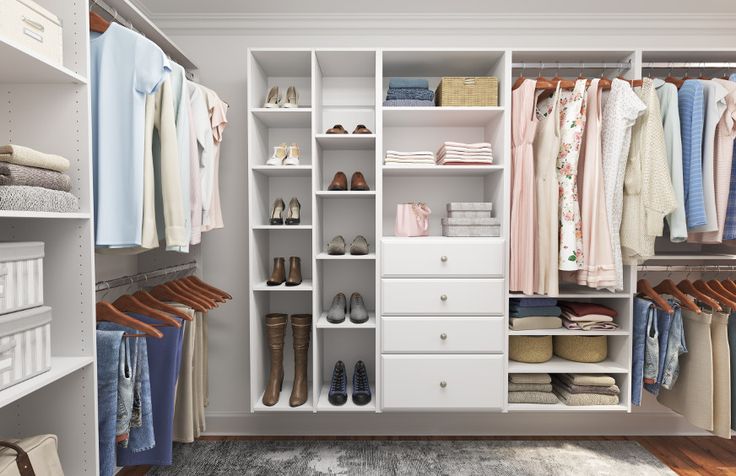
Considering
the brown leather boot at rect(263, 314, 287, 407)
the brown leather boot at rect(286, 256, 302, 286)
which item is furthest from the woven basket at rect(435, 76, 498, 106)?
the brown leather boot at rect(263, 314, 287, 407)

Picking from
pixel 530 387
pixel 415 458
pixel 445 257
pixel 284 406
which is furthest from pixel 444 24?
pixel 415 458

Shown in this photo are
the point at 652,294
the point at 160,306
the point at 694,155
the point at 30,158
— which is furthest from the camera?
the point at 652,294

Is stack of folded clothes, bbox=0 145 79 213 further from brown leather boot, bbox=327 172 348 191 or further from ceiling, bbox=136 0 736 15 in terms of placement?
ceiling, bbox=136 0 736 15

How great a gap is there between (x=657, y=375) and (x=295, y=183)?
2218 millimetres

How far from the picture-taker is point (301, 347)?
246 centimetres

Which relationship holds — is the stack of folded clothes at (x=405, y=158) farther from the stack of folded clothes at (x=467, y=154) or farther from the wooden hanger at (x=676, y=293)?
the wooden hanger at (x=676, y=293)

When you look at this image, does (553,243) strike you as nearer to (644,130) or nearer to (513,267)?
(513,267)

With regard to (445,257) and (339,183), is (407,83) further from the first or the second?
A: (445,257)

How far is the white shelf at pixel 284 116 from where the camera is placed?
2.28 m

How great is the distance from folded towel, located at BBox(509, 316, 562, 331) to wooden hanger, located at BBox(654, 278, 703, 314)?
62cm

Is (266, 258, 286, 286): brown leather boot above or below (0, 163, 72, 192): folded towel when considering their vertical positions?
below

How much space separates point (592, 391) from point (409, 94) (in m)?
1.86

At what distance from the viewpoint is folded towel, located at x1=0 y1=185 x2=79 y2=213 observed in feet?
3.82

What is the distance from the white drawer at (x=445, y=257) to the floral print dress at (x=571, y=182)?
304mm
